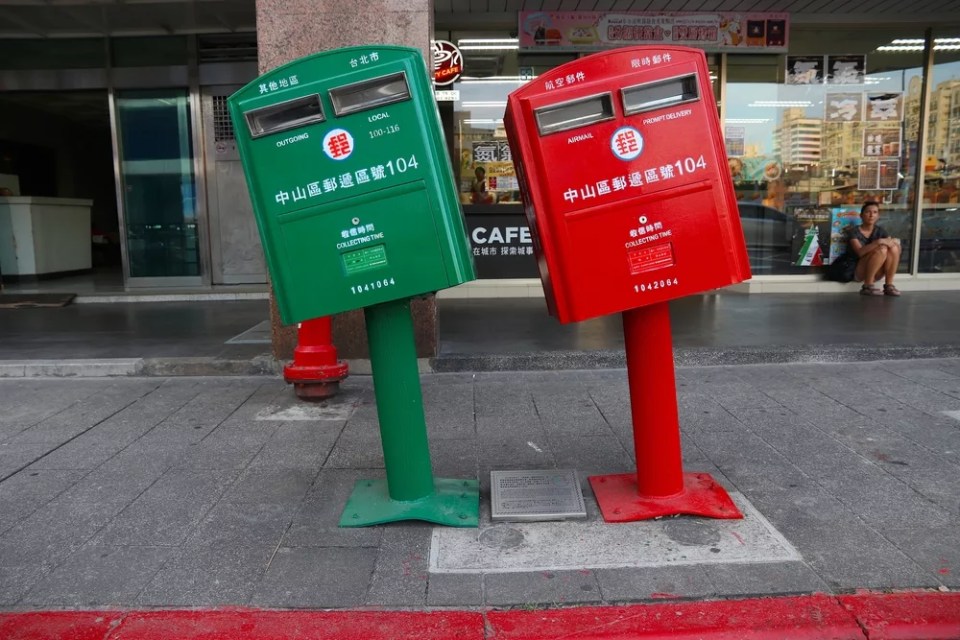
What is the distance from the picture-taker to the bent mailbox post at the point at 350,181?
2.87 metres

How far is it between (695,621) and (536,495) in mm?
1099

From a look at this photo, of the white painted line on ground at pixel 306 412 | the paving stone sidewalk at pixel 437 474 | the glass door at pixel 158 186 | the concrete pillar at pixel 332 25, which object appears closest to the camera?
the paving stone sidewalk at pixel 437 474

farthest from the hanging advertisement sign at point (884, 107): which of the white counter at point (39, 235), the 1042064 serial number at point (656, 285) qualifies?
the white counter at point (39, 235)

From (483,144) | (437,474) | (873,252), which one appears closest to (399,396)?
(437,474)

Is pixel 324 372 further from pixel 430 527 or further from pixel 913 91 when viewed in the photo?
pixel 913 91

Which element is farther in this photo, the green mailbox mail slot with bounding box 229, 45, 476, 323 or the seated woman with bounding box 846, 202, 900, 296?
the seated woman with bounding box 846, 202, 900, 296

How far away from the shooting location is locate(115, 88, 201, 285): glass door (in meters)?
10.6

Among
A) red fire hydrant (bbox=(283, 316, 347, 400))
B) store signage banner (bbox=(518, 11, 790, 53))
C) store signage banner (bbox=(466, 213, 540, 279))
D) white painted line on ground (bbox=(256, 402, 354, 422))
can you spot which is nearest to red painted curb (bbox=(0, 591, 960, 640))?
white painted line on ground (bbox=(256, 402, 354, 422))

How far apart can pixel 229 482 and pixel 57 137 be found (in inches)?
671

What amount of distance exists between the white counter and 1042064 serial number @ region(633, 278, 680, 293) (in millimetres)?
11667

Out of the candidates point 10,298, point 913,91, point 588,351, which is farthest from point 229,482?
point 913,91

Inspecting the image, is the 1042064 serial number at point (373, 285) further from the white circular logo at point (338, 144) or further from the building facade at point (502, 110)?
the building facade at point (502, 110)

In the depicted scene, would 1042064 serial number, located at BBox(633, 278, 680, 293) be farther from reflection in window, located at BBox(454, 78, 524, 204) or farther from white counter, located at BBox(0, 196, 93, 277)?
white counter, located at BBox(0, 196, 93, 277)

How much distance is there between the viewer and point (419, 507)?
3338 millimetres
